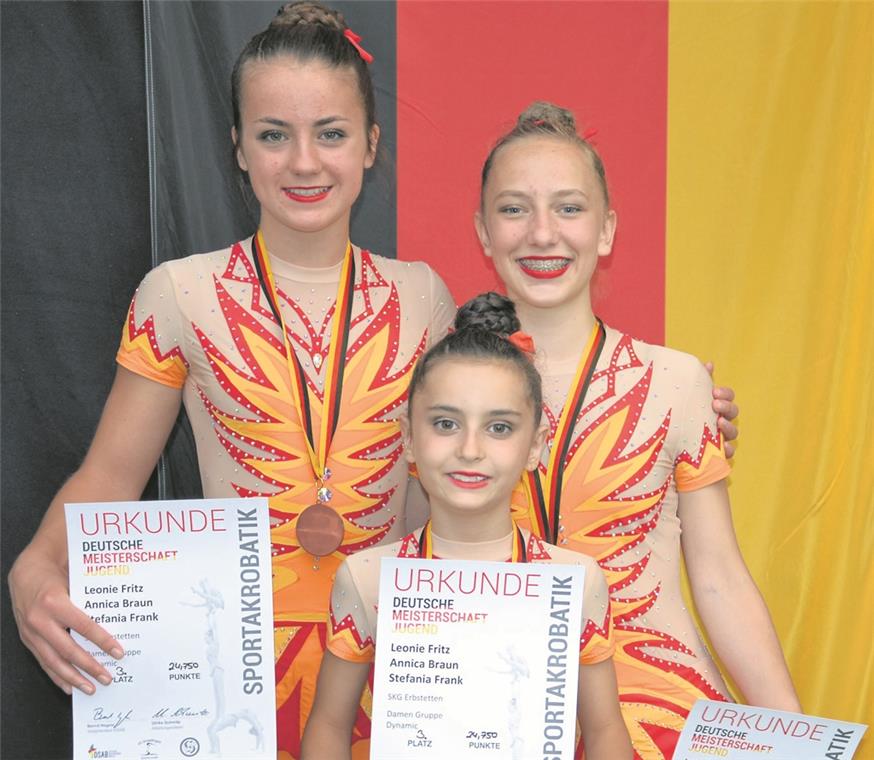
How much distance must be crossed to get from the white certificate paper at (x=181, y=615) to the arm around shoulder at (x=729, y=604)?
793mm

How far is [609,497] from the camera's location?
6.61ft

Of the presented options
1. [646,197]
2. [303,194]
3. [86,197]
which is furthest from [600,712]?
[86,197]

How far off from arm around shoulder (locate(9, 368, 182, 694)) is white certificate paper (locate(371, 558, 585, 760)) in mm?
482

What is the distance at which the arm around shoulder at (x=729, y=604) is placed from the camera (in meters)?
2.02

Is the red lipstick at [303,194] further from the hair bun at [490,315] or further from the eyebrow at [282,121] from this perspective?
the hair bun at [490,315]

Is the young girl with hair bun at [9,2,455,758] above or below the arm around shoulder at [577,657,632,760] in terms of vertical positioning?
above

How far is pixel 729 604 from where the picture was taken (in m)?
2.05

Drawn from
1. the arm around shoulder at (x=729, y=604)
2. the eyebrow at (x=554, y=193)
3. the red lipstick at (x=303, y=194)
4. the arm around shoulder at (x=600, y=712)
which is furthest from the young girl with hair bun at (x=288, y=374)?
the arm around shoulder at (x=729, y=604)

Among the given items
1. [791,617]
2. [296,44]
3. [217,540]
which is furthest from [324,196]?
[791,617]

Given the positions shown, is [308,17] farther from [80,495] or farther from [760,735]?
[760,735]

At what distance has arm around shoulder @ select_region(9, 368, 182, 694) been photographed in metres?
1.80
